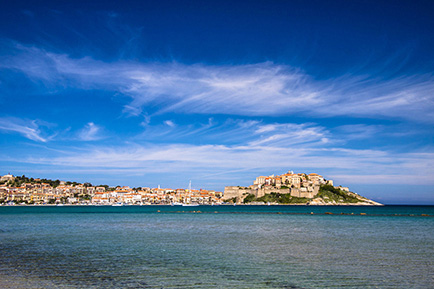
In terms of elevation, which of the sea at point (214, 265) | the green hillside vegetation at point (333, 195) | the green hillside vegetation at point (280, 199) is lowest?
the sea at point (214, 265)

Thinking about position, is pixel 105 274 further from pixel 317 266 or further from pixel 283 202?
pixel 283 202

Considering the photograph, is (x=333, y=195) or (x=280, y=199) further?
(x=333, y=195)

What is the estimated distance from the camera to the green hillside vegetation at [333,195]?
18577 cm

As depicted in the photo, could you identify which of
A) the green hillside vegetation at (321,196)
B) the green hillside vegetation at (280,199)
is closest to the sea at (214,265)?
the green hillside vegetation at (280,199)

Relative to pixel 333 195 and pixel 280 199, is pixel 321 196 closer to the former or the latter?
pixel 333 195

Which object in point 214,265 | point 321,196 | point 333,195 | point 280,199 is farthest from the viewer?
point 333,195

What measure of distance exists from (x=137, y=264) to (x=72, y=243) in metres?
9.95

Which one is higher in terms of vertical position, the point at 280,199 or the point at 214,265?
the point at 280,199

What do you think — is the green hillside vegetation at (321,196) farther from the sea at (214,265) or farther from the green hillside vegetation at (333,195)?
the sea at (214,265)

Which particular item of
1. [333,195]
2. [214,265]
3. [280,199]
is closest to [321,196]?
[333,195]

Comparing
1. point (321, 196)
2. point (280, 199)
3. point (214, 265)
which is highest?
point (321, 196)

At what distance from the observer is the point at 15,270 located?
15555 mm

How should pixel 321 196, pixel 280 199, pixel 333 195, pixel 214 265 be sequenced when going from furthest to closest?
pixel 333 195 < pixel 280 199 < pixel 321 196 < pixel 214 265

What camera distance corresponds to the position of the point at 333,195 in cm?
18862
